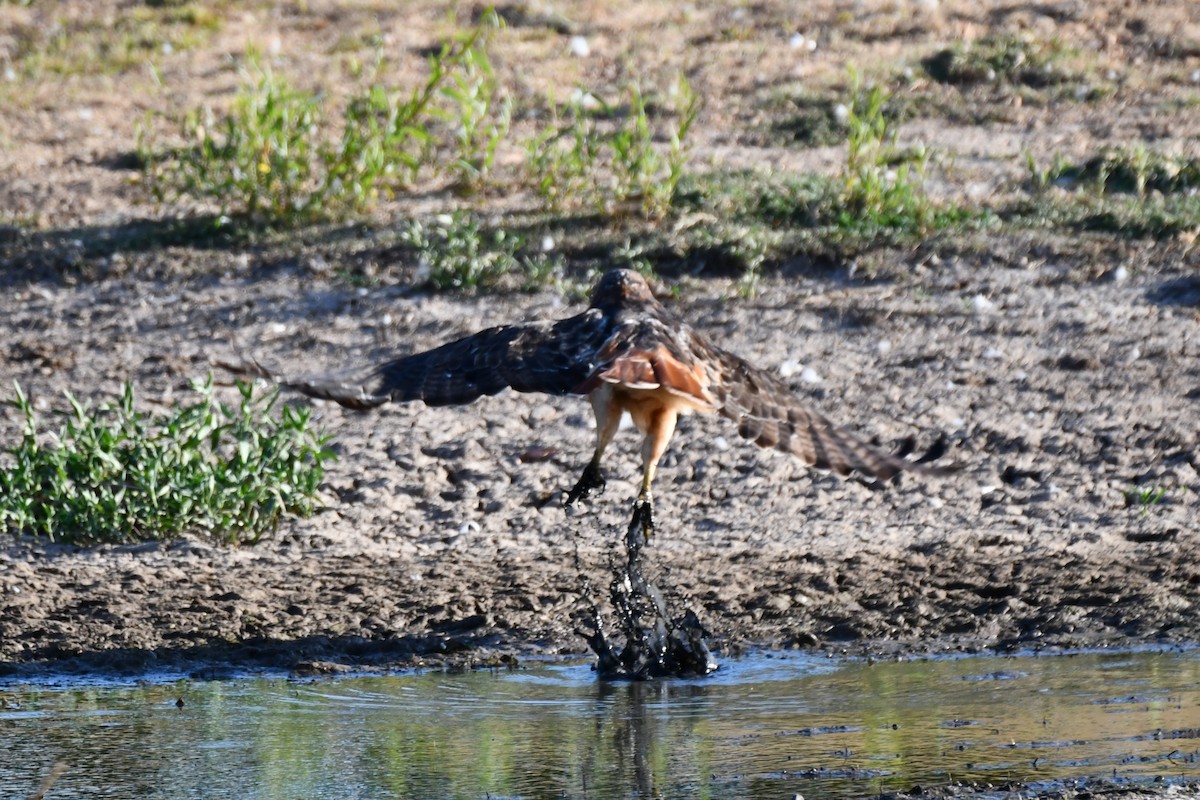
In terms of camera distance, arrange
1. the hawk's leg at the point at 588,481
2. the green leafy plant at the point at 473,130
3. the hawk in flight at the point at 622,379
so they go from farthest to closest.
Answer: the green leafy plant at the point at 473,130
the hawk's leg at the point at 588,481
the hawk in flight at the point at 622,379

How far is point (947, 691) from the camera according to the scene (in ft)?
18.2

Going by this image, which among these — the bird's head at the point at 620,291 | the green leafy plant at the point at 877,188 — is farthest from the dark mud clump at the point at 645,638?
the green leafy plant at the point at 877,188

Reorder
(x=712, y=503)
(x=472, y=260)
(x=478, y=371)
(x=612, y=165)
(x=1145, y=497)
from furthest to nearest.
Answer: (x=612, y=165) → (x=472, y=260) → (x=712, y=503) → (x=1145, y=497) → (x=478, y=371)

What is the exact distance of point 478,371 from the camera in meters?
5.25

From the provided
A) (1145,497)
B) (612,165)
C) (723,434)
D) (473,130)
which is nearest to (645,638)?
(723,434)

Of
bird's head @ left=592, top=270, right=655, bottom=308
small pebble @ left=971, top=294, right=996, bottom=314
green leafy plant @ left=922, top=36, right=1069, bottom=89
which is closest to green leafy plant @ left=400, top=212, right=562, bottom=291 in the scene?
small pebble @ left=971, top=294, right=996, bottom=314

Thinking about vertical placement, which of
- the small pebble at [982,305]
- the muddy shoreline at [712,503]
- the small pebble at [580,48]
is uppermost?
the small pebble at [580,48]

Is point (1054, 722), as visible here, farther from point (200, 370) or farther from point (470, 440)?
point (200, 370)

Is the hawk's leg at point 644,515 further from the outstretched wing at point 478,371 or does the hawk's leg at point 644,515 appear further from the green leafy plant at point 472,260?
the green leafy plant at point 472,260

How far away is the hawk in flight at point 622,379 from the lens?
5113 millimetres

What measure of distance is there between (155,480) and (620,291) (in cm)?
205

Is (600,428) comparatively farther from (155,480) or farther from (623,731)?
(155,480)

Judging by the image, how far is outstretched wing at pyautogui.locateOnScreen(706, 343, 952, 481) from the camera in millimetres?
5176

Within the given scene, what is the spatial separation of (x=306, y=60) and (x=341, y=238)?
3172mm
